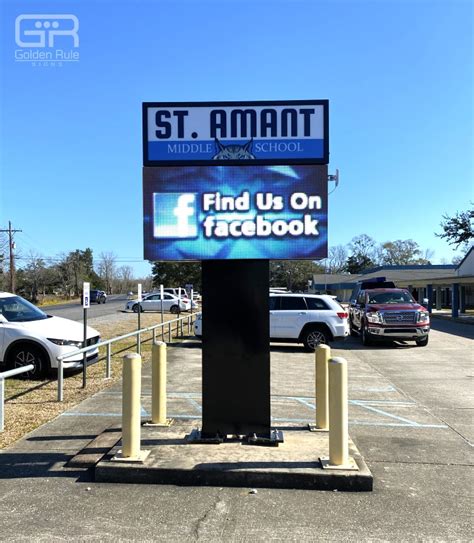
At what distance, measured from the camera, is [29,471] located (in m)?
4.99

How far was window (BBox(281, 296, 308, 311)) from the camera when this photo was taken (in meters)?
15.2

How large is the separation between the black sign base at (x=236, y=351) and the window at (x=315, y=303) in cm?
967

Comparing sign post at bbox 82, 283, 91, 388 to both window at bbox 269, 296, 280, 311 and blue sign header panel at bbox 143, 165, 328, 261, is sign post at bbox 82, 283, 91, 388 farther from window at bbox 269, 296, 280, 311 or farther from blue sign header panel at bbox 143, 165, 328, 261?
window at bbox 269, 296, 280, 311

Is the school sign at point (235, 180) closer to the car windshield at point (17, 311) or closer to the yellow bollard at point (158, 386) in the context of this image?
the yellow bollard at point (158, 386)

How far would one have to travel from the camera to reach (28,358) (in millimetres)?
9430

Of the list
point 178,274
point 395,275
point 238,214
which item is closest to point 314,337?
point 238,214

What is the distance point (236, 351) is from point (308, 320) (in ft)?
31.2

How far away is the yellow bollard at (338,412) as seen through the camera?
15.5 feet

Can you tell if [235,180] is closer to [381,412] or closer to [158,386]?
[158,386]

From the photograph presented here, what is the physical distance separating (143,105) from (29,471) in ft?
12.7

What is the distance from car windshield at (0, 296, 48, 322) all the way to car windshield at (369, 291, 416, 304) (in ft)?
35.7

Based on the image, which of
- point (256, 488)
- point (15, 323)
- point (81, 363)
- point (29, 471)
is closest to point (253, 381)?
point (256, 488)

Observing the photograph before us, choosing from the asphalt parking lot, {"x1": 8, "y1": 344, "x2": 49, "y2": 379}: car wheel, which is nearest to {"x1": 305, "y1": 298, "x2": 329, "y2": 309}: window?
the asphalt parking lot

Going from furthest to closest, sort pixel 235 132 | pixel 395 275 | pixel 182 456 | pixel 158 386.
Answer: pixel 395 275
pixel 158 386
pixel 235 132
pixel 182 456
